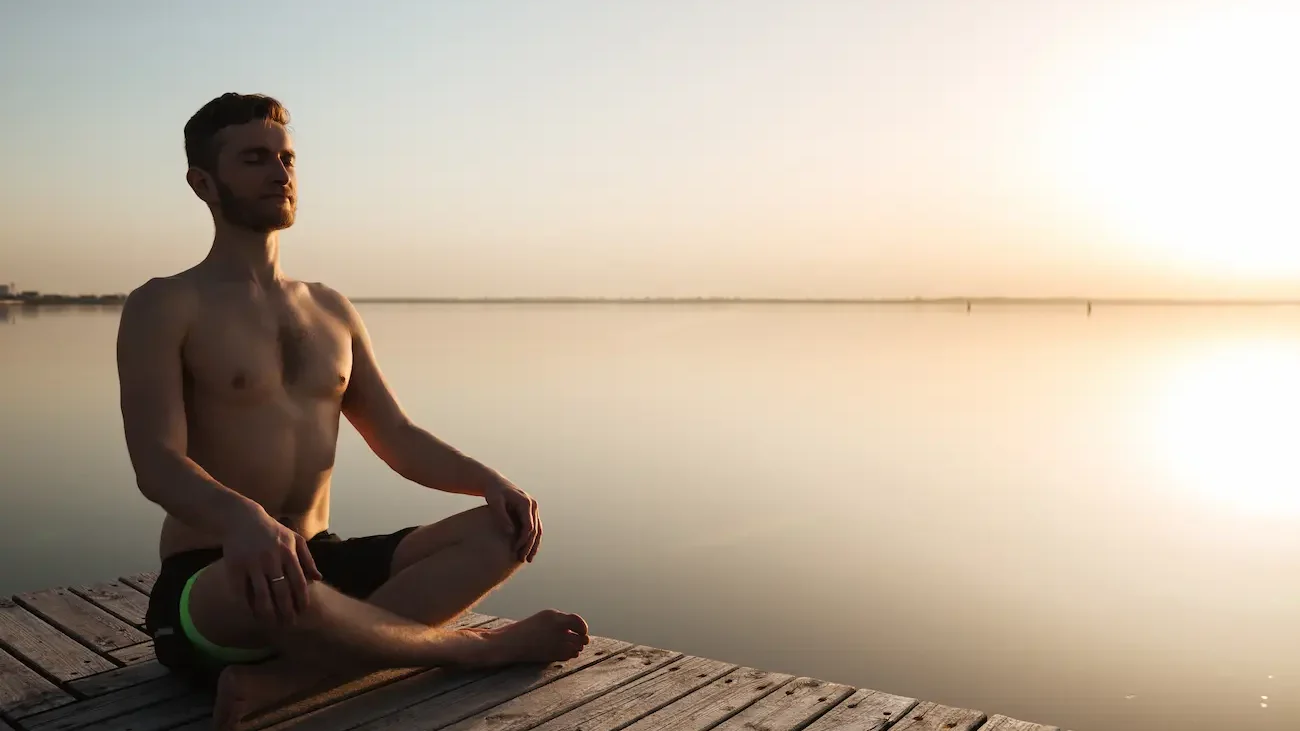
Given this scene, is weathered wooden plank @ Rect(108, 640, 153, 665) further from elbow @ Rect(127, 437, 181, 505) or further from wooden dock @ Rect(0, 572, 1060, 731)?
elbow @ Rect(127, 437, 181, 505)

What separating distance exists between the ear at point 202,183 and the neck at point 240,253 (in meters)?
0.10

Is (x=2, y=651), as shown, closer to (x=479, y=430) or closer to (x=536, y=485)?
(x=536, y=485)

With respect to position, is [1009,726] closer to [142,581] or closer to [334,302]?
[334,302]

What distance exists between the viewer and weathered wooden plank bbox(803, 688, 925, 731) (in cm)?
348

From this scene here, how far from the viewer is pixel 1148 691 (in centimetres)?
686

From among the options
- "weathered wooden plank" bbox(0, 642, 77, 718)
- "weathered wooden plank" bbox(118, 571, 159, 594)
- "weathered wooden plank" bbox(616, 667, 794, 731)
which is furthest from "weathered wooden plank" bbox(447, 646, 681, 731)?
"weathered wooden plank" bbox(118, 571, 159, 594)

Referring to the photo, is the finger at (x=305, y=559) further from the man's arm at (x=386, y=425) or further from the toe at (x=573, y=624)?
the toe at (x=573, y=624)

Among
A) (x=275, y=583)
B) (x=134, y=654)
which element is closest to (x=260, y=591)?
(x=275, y=583)

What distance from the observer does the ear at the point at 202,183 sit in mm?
3625

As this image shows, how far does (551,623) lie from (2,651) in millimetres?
2305

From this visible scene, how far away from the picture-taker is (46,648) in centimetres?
438

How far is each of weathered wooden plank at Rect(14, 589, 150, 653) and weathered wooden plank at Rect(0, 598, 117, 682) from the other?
5 cm

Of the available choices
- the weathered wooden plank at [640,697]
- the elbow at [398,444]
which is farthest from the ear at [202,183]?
the weathered wooden plank at [640,697]

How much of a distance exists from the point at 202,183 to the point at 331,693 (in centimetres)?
181
